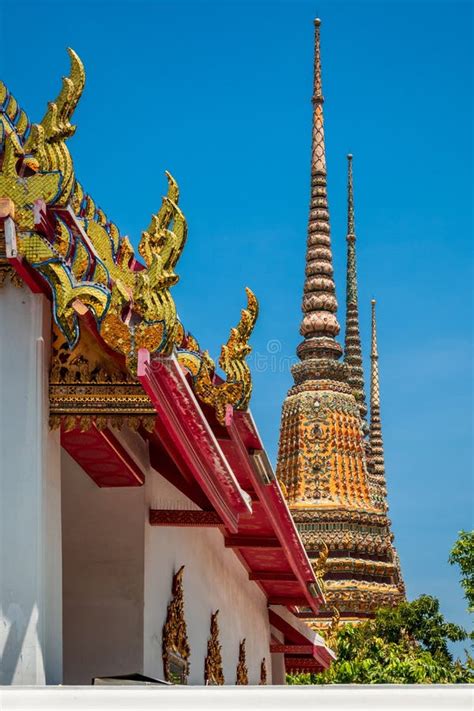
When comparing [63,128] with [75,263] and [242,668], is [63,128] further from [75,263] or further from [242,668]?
[242,668]

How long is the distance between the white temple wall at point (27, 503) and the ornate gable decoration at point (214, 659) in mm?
4951

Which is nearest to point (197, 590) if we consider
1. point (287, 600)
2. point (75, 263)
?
point (75, 263)

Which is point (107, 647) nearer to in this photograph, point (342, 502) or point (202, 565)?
point (202, 565)

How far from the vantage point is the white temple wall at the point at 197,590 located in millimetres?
9984

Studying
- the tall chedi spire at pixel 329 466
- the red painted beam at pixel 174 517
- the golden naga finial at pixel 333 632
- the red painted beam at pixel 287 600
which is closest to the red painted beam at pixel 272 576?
the red painted beam at pixel 287 600

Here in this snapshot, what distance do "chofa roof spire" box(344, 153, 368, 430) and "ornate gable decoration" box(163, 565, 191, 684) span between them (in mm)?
41668

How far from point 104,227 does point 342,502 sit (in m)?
33.3

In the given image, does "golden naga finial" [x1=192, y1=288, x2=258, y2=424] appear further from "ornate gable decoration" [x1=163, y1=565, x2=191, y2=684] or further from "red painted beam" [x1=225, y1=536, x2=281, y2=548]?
"red painted beam" [x1=225, y1=536, x2=281, y2=548]

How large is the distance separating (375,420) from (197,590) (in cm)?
4909

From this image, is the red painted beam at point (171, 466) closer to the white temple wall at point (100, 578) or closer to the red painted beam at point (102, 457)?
the red painted beam at point (102, 457)

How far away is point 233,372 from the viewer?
8984mm

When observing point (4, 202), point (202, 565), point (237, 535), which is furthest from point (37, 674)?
point (237, 535)

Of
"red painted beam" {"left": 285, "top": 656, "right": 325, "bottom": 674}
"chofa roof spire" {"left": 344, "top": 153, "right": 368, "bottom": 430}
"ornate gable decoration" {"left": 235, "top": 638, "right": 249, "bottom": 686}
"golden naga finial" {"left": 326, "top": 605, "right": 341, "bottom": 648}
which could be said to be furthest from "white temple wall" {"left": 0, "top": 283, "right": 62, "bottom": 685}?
"chofa roof spire" {"left": 344, "top": 153, "right": 368, "bottom": 430}

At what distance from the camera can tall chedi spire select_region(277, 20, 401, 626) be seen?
39.9 metres
